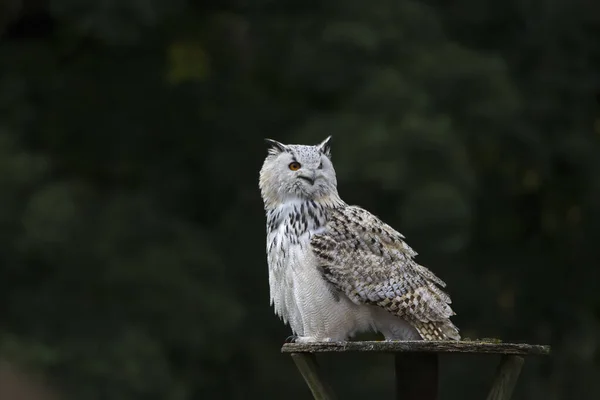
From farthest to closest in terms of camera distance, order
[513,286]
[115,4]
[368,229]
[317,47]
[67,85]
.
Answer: [513,286], [67,85], [317,47], [115,4], [368,229]

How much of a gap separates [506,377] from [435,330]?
0.54 m

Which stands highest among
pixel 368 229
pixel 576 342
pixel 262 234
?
pixel 262 234

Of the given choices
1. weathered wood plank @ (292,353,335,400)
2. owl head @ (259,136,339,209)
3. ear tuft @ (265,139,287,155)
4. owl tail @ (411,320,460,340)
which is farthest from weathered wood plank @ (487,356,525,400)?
ear tuft @ (265,139,287,155)

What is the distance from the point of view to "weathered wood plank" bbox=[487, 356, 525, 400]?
21.0 feet

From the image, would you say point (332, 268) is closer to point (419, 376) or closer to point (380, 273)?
point (380, 273)

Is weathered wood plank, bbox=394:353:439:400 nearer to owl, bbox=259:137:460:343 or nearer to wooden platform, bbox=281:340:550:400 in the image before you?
wooden platform, bbox=281:340:550:400

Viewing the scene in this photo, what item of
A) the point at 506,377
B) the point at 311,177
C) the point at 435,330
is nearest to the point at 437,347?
the point at 506,377

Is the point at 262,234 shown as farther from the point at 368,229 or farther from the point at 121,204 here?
the point at 368,229

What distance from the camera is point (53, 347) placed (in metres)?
15.2

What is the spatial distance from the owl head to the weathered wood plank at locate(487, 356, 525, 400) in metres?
1.20

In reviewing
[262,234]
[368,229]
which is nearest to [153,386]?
[262,234]

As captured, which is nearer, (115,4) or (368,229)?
(368,229)

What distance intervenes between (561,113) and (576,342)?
2604 mm

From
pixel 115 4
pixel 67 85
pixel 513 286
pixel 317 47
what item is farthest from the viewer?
pixel 513 286
